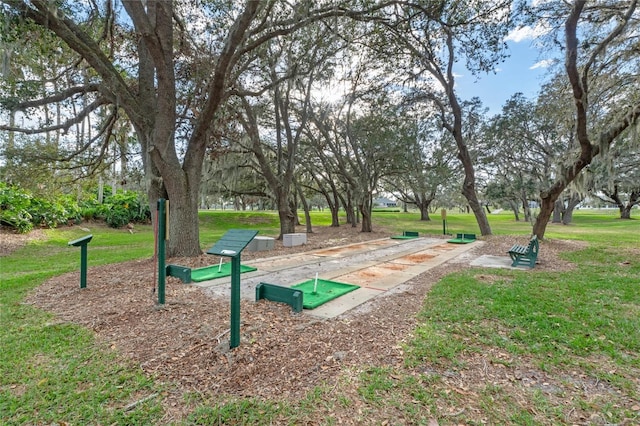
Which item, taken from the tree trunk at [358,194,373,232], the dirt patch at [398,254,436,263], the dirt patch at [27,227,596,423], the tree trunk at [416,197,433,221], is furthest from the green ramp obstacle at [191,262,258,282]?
the tree trunk at [416,197,433,221]

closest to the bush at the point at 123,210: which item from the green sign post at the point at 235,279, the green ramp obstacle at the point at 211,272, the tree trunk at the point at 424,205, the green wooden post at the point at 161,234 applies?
the green ramp obstacle at the point at 211,272

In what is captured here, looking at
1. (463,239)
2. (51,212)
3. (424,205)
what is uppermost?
(424,205)

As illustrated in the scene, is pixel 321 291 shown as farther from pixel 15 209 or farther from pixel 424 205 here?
pixel 424 205

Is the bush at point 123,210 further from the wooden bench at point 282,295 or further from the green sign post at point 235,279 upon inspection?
the green sign post at point 235,279

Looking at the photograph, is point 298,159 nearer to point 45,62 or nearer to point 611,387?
point 45,62

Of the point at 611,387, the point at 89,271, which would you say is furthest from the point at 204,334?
the point at 89,271

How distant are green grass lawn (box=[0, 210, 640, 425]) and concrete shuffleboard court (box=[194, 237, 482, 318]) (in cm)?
95

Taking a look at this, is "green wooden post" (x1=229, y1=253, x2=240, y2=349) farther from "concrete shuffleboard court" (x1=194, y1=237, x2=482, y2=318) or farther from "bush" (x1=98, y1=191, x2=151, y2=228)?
"bush" (x1=98, y1=191, x2=151, y2=228)

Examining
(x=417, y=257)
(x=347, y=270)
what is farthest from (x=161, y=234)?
(x=417, y=257)

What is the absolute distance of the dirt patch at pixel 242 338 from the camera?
2240 millimetres

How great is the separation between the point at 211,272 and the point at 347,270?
2582 millimetres

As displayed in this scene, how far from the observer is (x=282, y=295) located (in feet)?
12.4

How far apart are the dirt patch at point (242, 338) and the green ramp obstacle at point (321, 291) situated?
0.36 meters

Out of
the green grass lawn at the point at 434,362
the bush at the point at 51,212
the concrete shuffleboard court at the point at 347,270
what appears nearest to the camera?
the green grass lawn at the point at 434,362
